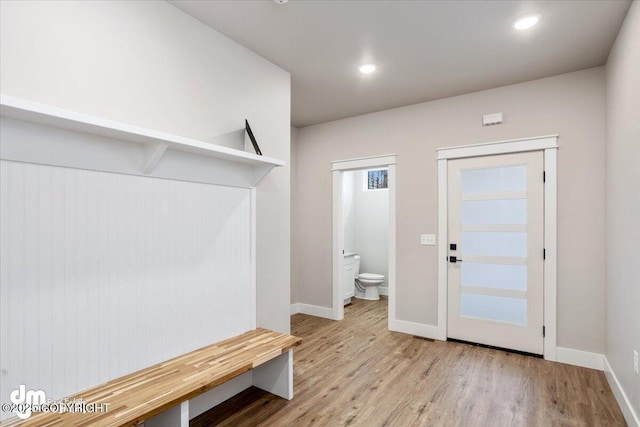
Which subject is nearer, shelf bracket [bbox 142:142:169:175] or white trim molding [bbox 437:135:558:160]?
shelf bracket [bbox 142:142:169:175]

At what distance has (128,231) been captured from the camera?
74.0 inches

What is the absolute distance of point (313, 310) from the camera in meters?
4.68

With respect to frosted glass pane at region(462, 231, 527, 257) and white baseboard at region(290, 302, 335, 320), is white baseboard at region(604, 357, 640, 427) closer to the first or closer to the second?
frosted glass pane at region(462, 231, 527, 257)

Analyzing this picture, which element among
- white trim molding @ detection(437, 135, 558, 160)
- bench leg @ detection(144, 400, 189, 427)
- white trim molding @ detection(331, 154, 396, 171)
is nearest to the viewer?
bench leg @ detection(144, 400, 189, 427)

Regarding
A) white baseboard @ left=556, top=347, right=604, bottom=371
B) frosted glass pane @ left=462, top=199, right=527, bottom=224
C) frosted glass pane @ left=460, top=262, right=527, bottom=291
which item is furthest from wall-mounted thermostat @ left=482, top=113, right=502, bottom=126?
white baseboard @ left=556, top=347, right=604, bottom=371

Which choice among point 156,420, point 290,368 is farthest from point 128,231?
point 290,368

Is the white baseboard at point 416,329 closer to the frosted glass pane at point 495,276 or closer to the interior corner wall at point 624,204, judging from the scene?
the frosted glass pane at point 495,276

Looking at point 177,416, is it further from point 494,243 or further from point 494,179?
point 494,179

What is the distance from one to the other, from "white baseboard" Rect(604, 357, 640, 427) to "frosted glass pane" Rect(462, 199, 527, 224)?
137 cm

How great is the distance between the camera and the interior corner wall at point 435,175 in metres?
3.02

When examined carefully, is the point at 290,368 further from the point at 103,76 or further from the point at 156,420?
the point at 103,76

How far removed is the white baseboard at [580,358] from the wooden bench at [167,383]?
2524 millimetres

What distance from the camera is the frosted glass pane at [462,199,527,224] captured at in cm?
335

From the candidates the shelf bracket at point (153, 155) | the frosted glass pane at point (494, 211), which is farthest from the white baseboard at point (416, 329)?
the shelf bracket at point (153, 155)
